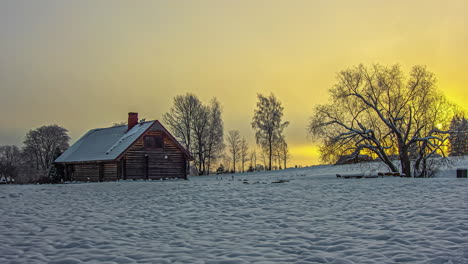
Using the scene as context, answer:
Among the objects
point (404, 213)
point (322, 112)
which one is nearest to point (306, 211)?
point (404, 213)

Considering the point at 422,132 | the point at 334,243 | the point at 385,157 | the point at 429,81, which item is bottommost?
the point at 334,243

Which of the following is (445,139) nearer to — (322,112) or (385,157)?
(385,157)

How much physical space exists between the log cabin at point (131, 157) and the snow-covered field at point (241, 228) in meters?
15.8

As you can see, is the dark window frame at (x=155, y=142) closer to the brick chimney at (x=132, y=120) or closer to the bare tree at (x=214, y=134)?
the brick chimney at (x=132, y=120)

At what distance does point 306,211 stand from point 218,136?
145ft

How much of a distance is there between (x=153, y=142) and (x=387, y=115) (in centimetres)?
1937

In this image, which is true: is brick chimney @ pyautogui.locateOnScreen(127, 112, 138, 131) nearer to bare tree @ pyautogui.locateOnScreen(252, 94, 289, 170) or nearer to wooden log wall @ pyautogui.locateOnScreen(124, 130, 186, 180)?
wooden log wall @ pyautogui.locateOnScreen(124, 130, 186, 180)

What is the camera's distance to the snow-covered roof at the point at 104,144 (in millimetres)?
33250

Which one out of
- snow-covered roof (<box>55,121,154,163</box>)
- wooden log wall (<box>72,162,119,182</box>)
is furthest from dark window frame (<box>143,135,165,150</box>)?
wooden log wall (<box>72,162,119,182</box>)

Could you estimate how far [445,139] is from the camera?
2698 centimetres

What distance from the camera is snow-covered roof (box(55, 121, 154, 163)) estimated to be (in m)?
33.2

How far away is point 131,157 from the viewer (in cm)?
3300

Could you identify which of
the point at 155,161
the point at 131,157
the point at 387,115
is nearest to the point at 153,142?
the point at 155,161

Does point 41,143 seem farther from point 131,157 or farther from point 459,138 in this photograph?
point 459,138
